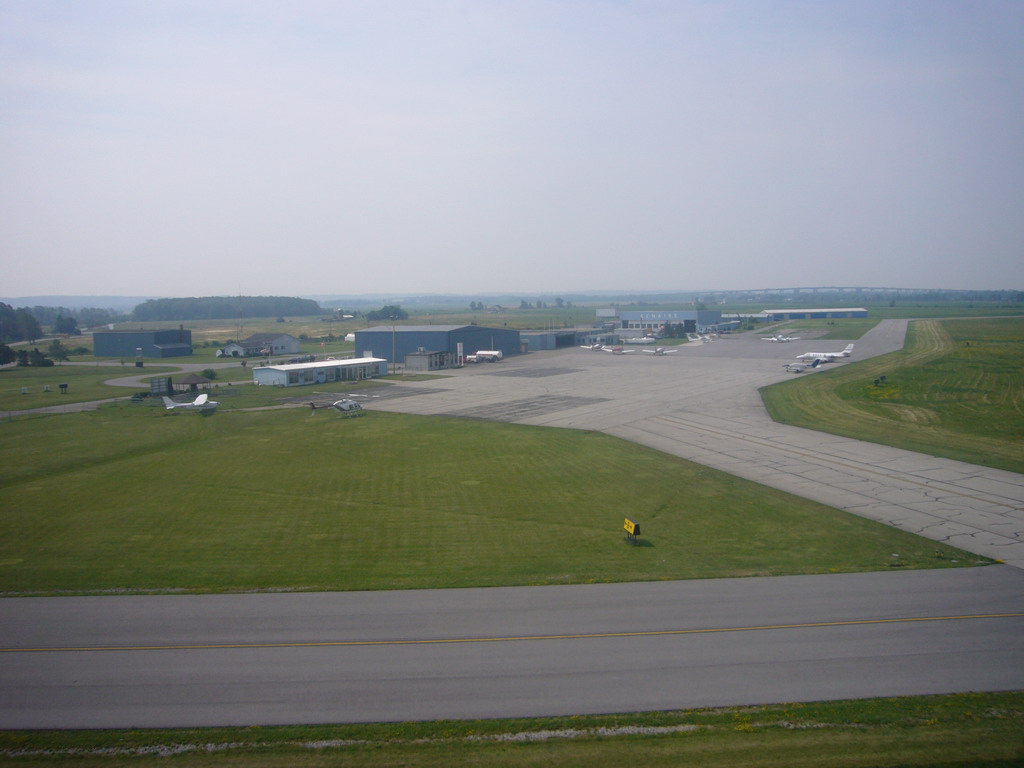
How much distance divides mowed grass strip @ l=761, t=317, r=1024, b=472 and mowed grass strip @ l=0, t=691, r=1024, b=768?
23.7 meters

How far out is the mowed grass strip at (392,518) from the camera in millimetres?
19109

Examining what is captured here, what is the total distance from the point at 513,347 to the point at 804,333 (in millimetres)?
61177

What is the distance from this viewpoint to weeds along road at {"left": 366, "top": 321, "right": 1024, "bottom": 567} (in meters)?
24.2

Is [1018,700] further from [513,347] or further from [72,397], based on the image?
[513,347]

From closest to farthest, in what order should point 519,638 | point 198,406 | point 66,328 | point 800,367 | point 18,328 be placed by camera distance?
point 519,638
point 198,406
point 800,367
point 18,328
point 66,328

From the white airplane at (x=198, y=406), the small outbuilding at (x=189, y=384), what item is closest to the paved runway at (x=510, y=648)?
the white airplane at (x=198, y=406)

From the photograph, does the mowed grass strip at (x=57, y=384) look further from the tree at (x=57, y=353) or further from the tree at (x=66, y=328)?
the tree at (x=66, y=328)

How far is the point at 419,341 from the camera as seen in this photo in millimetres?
81125

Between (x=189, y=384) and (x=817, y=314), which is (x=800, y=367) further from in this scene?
(x=817, y=314)

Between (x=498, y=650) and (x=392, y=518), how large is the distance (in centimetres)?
1065

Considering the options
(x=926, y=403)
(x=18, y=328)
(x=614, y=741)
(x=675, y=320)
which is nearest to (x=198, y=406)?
(x=614, y=741)

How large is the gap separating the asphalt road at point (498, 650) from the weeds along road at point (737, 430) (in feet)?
21.1

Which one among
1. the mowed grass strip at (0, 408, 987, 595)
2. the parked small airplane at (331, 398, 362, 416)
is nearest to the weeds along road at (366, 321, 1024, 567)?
the mowed grass strip at (0, 408, 987, 595)

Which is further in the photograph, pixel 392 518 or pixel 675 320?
pixel 675 320
